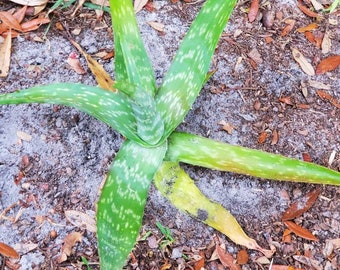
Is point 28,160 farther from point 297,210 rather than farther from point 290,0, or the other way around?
point 290,0

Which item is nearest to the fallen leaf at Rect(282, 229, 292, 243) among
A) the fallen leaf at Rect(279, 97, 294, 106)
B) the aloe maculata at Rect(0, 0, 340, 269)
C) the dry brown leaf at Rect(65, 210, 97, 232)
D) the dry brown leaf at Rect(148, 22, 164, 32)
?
the aloe maculata at Rect(0, 0, 340, 269)

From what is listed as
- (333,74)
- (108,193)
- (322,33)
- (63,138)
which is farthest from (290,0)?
(108,193)

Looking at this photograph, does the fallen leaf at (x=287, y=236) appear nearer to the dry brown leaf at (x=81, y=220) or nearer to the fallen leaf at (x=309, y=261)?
the fallen leaf at (x=309, y=261)

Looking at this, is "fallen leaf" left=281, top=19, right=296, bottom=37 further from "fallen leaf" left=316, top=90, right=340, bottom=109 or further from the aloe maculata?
the aloe maculata

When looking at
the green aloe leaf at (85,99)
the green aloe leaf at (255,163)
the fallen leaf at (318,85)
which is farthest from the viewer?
the fallen leaf at (318,85)

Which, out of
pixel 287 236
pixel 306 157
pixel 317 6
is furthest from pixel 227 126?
pixel 317 6

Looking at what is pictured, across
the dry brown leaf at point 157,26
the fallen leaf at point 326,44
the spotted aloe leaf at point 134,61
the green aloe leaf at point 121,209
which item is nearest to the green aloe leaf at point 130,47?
the spotted aloe leaf at point 134,61
